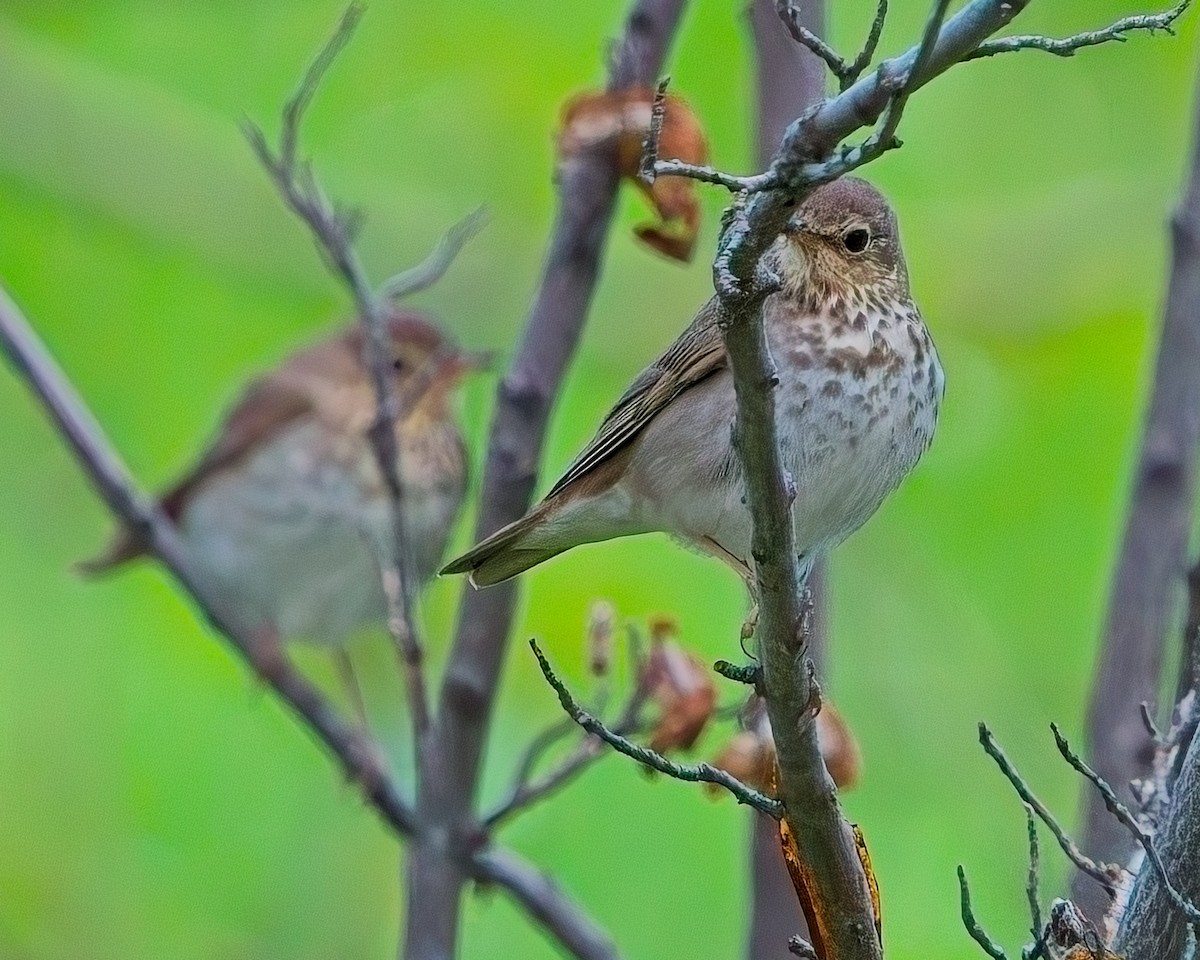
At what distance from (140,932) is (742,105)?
363 centimetres

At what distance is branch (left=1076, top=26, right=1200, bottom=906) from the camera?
12.5 ft

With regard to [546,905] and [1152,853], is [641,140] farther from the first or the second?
[1152,853]

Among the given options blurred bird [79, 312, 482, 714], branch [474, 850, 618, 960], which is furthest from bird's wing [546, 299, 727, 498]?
blurred bird [79, 312, 482, 714]

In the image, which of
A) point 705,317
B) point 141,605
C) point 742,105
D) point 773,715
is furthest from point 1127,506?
point 141,605

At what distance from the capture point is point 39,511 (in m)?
7.08

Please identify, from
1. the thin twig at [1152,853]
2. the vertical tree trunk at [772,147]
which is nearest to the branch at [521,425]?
the vertical tree trunk at [772,147]

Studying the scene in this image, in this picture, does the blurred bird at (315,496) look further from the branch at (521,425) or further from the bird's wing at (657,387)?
the bird's wing at (657,387)

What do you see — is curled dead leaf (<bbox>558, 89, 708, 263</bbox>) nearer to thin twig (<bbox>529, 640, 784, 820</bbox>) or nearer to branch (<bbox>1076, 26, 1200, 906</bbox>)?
branch (<bbox>1076, 26, 1200, 906</bbox>)

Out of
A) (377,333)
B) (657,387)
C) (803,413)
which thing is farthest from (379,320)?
(803,413)

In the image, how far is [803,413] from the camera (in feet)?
9.98

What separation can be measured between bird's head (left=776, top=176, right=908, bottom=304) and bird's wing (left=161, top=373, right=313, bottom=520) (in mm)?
3631

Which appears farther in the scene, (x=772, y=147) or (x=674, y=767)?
(x=772, y=147)

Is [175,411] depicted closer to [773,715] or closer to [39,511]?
[39,511]

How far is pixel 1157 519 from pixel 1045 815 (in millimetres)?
1645
